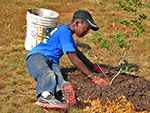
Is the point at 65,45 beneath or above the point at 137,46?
above

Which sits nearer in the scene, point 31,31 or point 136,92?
point 136,92

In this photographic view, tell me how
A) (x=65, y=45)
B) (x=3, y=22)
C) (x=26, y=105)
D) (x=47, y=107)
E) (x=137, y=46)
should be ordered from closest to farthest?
1. (x=47, y=107)
2. (x=26, y=105)
3. (x=65, y=45)
4. (x=137, y=46)
5. (x=3, y=22)

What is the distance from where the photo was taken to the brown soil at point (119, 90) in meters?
3.34

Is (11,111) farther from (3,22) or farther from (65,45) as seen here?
(3,22)

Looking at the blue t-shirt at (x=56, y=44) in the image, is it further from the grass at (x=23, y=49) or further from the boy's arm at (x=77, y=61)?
the grass at (x=23, y=49)

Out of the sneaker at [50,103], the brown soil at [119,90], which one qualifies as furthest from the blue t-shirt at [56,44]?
the sneaker at [50,103]

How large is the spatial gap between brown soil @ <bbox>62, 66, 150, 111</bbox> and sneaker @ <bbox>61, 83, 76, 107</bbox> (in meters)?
0.21

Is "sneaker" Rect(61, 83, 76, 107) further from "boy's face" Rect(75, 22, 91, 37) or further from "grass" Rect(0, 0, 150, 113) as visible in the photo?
"boy's face" Rect(75, 22, 91, 37)

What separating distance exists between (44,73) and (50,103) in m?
0.59

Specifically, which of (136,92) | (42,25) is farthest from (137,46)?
(136,92)

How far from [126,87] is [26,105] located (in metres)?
1.46

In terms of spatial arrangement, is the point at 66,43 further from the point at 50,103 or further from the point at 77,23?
the point at 50,103

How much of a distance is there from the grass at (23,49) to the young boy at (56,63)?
0.22m

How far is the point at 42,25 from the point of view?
5.55 meters
